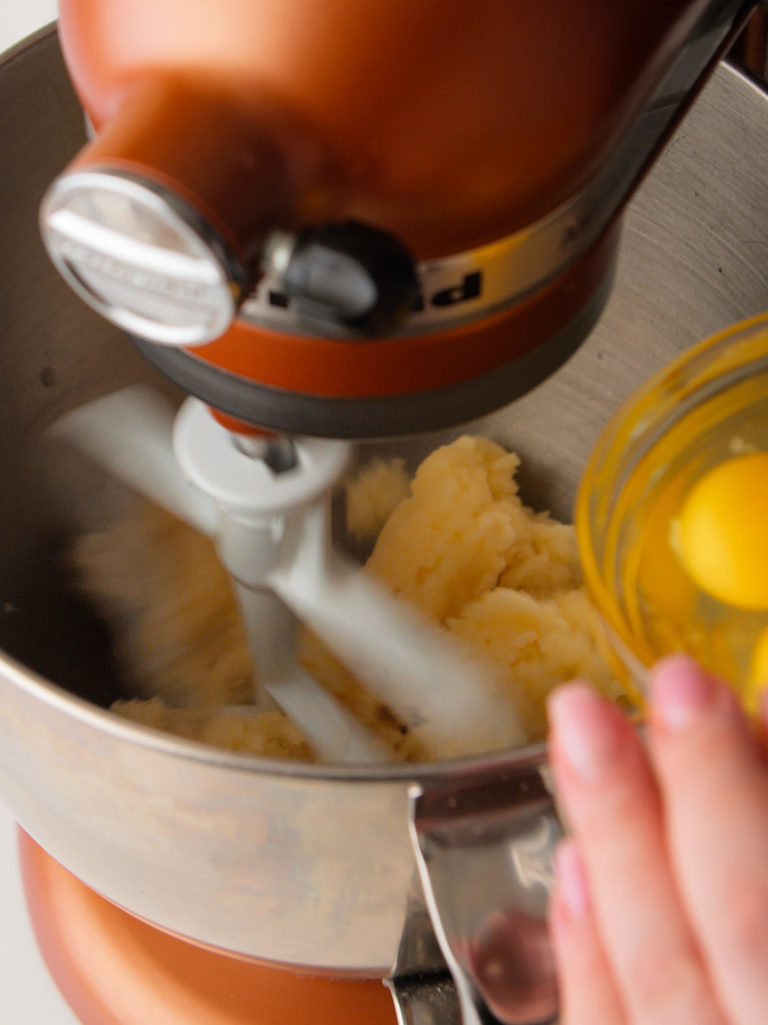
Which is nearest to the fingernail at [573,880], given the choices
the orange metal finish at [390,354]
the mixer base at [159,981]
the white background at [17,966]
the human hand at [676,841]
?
the human hand at [676,841]

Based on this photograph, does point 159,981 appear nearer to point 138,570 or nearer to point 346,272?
point 138,570

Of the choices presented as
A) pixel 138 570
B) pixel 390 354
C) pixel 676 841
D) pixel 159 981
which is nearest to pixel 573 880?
pixel 676 841

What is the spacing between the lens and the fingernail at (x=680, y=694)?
281 mm

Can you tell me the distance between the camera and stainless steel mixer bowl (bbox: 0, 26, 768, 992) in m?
0.38

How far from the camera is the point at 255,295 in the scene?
34 centimetres

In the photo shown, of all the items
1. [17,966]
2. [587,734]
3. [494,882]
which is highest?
[587,734]

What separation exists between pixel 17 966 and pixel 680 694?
1.60ft

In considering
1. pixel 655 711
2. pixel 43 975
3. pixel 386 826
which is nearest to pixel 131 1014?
pixel 43 975

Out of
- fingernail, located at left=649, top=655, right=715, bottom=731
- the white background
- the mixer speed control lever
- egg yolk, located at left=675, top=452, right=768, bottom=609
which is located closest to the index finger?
fingernail, located at left=649, top=655, right=715, bottom=731

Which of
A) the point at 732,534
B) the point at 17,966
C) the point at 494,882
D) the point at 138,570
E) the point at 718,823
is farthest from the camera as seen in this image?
the point at 138,570

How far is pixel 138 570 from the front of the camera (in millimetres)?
731

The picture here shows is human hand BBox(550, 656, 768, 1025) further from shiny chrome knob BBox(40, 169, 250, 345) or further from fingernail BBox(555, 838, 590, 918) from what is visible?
shiny chrome knob BBox(40, 169, 250, 345)

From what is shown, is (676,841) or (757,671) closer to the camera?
(676,841)

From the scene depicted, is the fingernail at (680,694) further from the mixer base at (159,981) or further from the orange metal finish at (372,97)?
the mixer base at (159,981)
